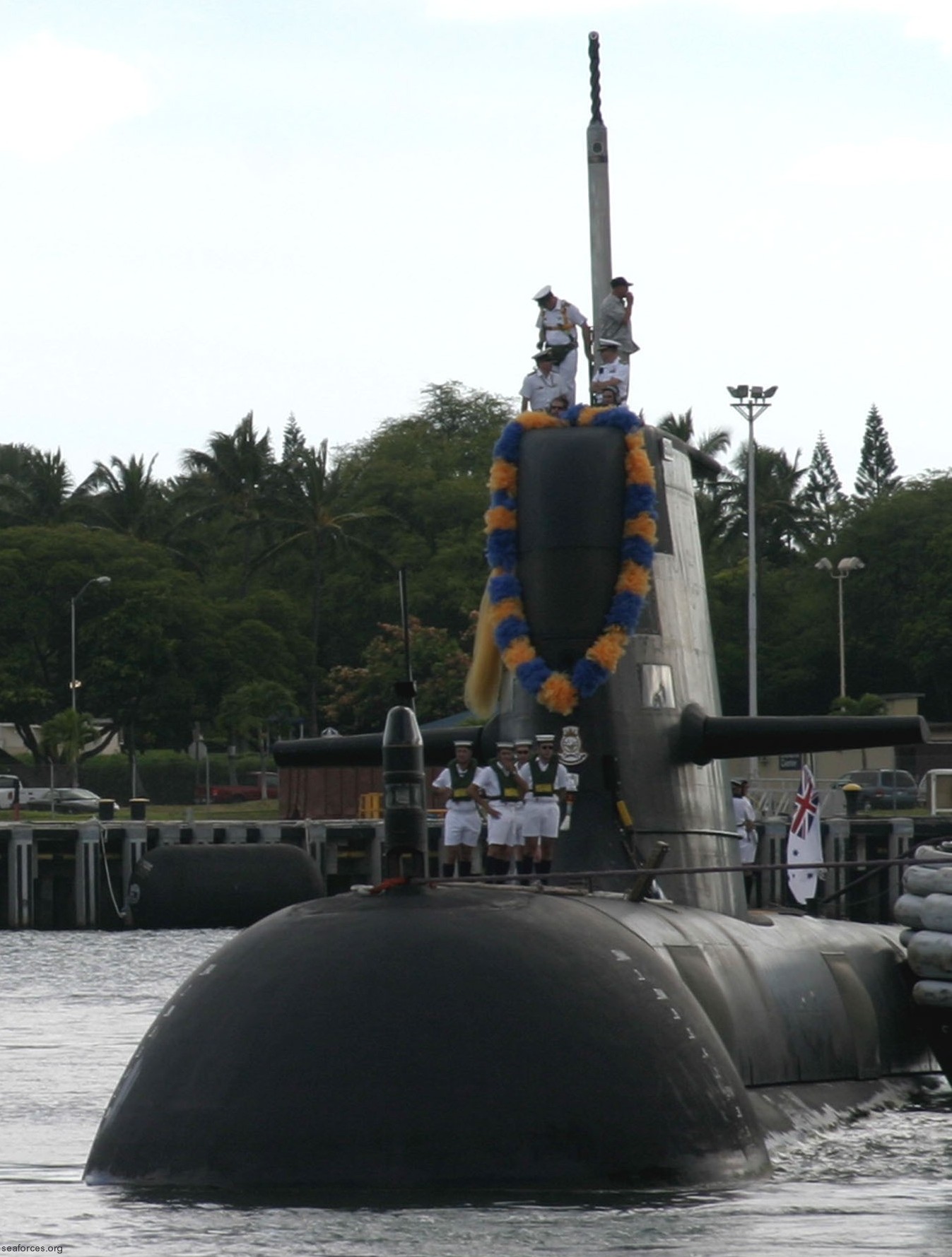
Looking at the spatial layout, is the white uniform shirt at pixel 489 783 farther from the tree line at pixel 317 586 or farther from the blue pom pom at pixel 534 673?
the tree line at pixel 317 586

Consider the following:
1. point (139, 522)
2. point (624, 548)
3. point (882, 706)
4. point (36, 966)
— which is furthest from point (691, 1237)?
point (139, 522)

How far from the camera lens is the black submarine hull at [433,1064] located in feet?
32.3

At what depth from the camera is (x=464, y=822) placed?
1698 centimetres

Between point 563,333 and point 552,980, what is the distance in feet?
23.2

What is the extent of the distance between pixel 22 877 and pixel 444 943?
35.4 meters

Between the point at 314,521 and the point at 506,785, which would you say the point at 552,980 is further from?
the point at 314,521

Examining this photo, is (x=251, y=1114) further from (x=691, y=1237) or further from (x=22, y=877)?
(x=22, y=877)

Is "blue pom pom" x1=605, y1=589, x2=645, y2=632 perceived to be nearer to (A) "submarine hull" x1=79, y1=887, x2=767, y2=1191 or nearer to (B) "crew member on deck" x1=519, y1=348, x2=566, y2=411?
(B) "crew member on deck" x1=519, y1=348, x2=566, y2=411

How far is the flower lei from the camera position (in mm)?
14250

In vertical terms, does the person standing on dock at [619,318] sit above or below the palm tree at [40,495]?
below

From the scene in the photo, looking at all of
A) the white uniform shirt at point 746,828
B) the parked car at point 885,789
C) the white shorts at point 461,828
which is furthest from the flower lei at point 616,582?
the parked car at point 885,789

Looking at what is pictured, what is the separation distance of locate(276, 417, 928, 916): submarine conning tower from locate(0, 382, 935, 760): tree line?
2139 inches

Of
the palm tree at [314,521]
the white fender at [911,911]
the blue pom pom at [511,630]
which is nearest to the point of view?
the blue pom pom at [511,630]

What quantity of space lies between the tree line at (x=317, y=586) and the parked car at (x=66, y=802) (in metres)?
1.47
